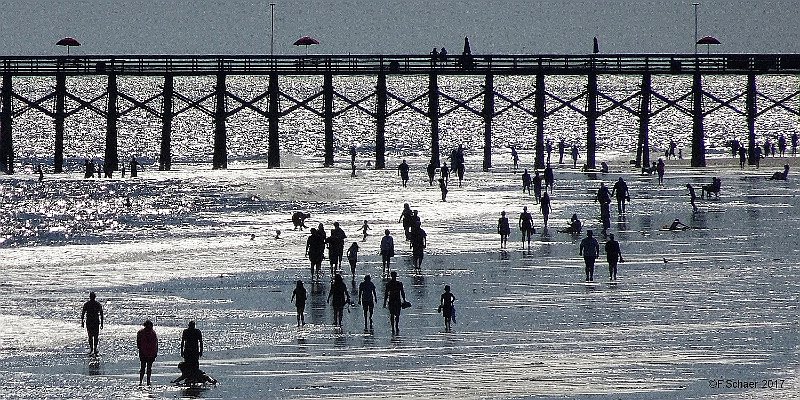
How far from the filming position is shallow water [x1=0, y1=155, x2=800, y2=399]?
19.4 m

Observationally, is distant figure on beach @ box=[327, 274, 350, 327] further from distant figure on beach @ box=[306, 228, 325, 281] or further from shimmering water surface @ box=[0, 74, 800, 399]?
distant figure on beach @ box=[306, 228, 325, 281]

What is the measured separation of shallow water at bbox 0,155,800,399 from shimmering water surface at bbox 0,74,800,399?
6 centimetres

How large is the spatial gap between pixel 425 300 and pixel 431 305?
2.07ft

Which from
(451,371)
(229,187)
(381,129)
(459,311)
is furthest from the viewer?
(381,129)

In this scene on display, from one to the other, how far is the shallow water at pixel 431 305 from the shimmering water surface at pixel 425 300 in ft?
0.21

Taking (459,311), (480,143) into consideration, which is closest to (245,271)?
(459,311)

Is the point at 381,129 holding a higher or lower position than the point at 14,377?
higher

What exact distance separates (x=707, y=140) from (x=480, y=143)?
2116 centimetres

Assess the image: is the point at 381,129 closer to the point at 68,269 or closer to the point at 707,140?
the point at 68,269

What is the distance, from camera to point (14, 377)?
1997 cm

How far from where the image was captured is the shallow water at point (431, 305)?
19.4m

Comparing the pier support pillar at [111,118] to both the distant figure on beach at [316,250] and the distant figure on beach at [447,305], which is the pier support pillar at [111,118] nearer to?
the distant figure on beach at [316,250]

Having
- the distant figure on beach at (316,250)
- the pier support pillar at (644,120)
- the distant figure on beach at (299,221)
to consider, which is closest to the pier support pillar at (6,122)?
the pier support pillar at (644,120)

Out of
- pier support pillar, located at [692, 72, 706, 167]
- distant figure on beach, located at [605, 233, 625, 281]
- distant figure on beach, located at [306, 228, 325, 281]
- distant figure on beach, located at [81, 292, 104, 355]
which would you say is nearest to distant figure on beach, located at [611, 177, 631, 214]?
distant figure on beach, located at [605, 233, 625, 281]
